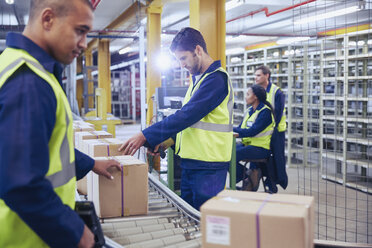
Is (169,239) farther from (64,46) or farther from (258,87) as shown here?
(258,87)

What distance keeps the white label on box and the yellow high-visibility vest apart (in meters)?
0.59

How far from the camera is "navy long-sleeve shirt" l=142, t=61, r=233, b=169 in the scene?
2.79 metres

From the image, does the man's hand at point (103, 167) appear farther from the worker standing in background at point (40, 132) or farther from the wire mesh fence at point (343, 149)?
the wire mesh fence at point (343, 149)

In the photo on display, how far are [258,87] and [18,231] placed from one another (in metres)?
5.07

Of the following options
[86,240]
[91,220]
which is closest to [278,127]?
[91,220]

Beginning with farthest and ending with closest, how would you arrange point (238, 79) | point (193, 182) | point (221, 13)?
point (238, 79), point (221, 13), point (193, 182)

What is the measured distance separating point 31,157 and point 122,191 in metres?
1.46

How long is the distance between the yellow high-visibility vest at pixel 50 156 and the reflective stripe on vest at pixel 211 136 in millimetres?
1523

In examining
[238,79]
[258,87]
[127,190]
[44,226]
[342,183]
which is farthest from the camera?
[238,79]

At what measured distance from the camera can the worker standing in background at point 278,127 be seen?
5.87 metres

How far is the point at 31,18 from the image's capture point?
1466 millimetres

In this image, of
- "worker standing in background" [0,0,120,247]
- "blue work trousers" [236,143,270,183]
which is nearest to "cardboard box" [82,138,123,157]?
"worker standing in background" [0,0,120,247]

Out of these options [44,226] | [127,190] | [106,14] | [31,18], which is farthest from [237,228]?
[106,14]

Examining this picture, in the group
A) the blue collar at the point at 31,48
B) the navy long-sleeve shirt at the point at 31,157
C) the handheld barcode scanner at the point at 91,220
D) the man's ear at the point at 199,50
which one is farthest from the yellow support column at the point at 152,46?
the navy long-sleeve shirt at the point at 31,157
